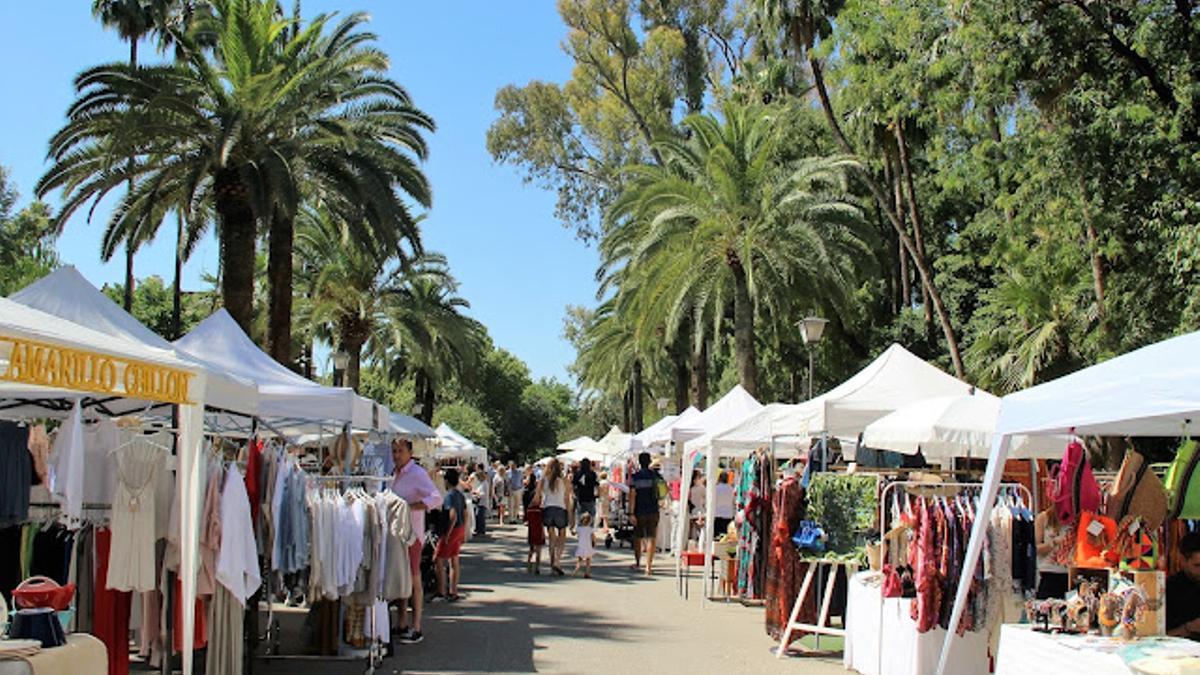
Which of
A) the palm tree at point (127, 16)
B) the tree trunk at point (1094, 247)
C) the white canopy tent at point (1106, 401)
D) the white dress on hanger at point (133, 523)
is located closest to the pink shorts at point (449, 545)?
the white dress on hanger at point (133, 523)

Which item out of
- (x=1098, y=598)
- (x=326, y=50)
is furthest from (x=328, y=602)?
(x=326, y=50)

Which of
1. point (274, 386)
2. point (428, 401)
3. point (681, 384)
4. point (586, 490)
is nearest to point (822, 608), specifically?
point (274, 386)

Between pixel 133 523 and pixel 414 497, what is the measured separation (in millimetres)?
3593

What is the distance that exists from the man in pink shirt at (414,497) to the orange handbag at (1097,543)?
604cm

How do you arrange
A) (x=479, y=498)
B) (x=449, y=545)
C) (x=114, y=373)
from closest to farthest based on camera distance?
(x=114, y=373) → (x=449, y=545) → (x=479, y=498)

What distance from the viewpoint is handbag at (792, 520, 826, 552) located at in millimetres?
11180

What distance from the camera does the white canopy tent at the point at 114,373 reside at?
5.54 metres

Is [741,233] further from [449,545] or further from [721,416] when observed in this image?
[449,545]

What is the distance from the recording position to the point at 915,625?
9.05 m

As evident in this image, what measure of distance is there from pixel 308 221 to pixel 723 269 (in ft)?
33.8

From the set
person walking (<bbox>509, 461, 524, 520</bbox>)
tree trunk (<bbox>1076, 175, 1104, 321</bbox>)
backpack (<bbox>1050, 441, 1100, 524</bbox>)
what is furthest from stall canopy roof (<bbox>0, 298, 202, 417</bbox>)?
person walking (<bbox>509, 461, 524, 520</bbox>)

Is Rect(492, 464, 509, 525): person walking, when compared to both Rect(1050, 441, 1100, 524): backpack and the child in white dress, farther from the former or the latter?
Rect(1050, 441, 1100, 524): backpack

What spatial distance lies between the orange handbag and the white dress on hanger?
19.7ft

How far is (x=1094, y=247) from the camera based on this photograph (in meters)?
20.1
